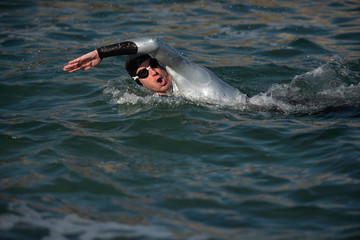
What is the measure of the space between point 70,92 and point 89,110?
1.08 metres

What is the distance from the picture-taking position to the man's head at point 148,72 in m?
6.23

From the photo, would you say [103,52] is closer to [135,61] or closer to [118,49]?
[118,49]

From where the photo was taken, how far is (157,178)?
4688mm

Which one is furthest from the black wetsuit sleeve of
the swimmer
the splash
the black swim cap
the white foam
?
the white foam

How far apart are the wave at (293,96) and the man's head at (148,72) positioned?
19cm

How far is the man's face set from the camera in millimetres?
6288

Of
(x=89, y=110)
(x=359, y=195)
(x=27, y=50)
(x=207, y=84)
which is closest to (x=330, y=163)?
(x=359, y=195)

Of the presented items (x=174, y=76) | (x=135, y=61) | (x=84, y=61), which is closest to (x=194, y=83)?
(x=174, y=76)

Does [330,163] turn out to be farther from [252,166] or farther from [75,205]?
[75,205]

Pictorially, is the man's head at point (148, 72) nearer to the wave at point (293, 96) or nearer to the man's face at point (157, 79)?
the man's face at point (157, 79)

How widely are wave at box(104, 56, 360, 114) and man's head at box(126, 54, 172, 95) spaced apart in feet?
0.61

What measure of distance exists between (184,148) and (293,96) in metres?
2.33

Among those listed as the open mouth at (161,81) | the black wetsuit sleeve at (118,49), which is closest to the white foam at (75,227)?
the black wetsuit sleeve at (118,49)

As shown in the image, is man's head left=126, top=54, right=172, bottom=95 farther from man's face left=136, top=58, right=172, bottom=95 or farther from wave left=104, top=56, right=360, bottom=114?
wave left=104, top=56, right=360, bottom=114
